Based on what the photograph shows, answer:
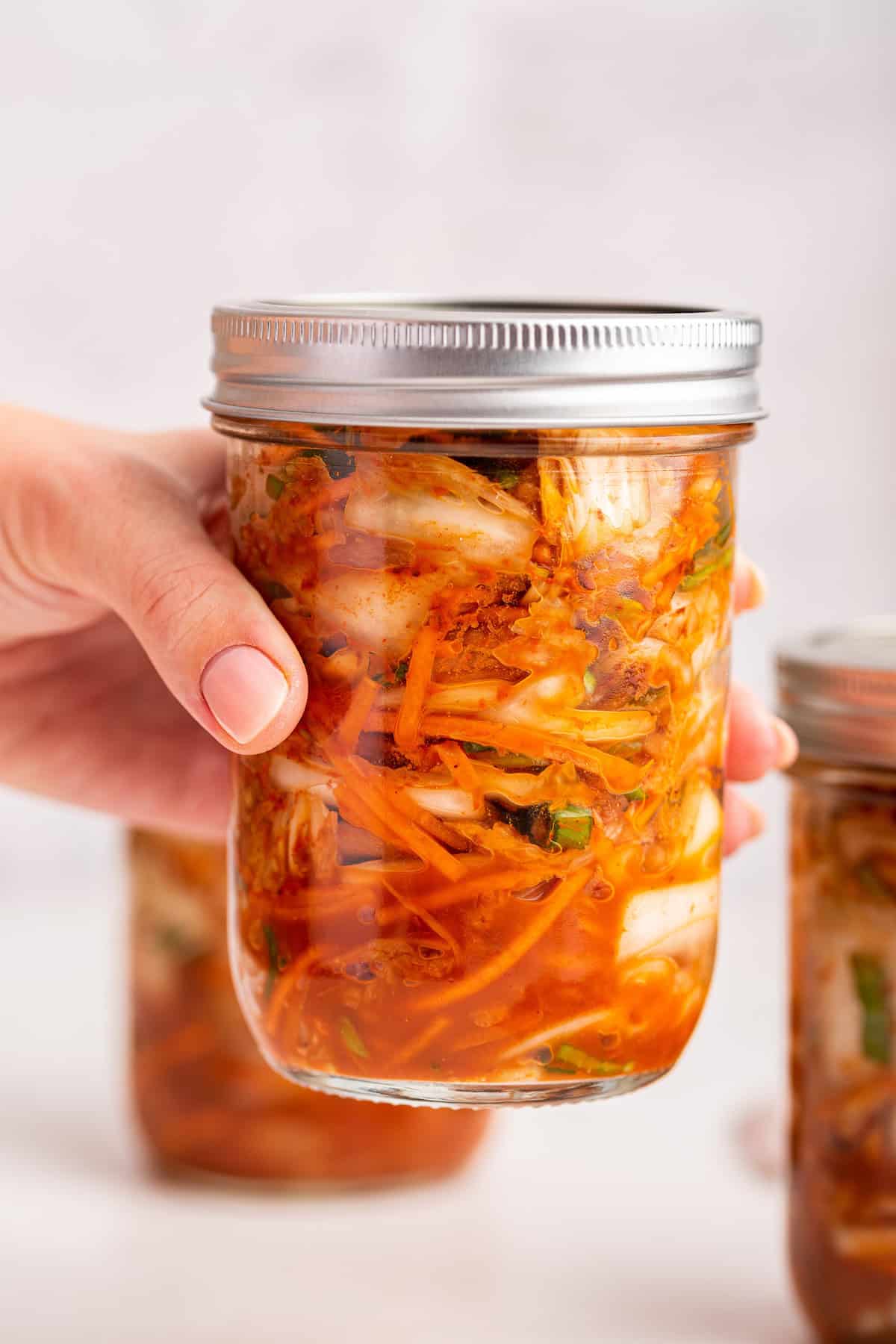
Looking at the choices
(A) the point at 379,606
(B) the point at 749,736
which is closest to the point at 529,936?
(A) the point at 379,606

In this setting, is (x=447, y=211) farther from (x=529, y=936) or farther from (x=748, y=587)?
(x=529, y=936)

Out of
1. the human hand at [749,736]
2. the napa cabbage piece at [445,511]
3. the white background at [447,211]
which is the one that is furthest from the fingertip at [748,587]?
the white background at [447,211]

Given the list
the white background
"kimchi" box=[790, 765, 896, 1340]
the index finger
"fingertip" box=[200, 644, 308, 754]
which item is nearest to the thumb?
"fingertip" box=[200, 644, 308, 754]

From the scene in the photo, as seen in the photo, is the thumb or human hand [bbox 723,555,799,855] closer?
the thumb

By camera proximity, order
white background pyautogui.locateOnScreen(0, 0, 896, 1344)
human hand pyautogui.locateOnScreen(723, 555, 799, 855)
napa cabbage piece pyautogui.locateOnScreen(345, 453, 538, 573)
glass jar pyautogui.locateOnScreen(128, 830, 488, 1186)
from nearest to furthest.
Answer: napa cabbage piece pyautogui.locateOnScreen(345, 453, 538, 573) < human hand pyautogui.locateOnScreen(723, 555, 799, 855) < glass jar pyautogui.locateOnScreen(128, 830, 488, 1186) < white background pyautogui.locateOnScreen(0, 0, 896, 1344)

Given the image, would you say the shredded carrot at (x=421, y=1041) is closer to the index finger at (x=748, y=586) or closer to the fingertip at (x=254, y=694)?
the fingertip at (x=254, y=694)

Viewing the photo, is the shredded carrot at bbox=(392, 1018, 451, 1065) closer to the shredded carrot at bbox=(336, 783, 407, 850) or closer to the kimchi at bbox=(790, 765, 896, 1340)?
the shredded carrot at bbox=(336, 783, 407, 850)
